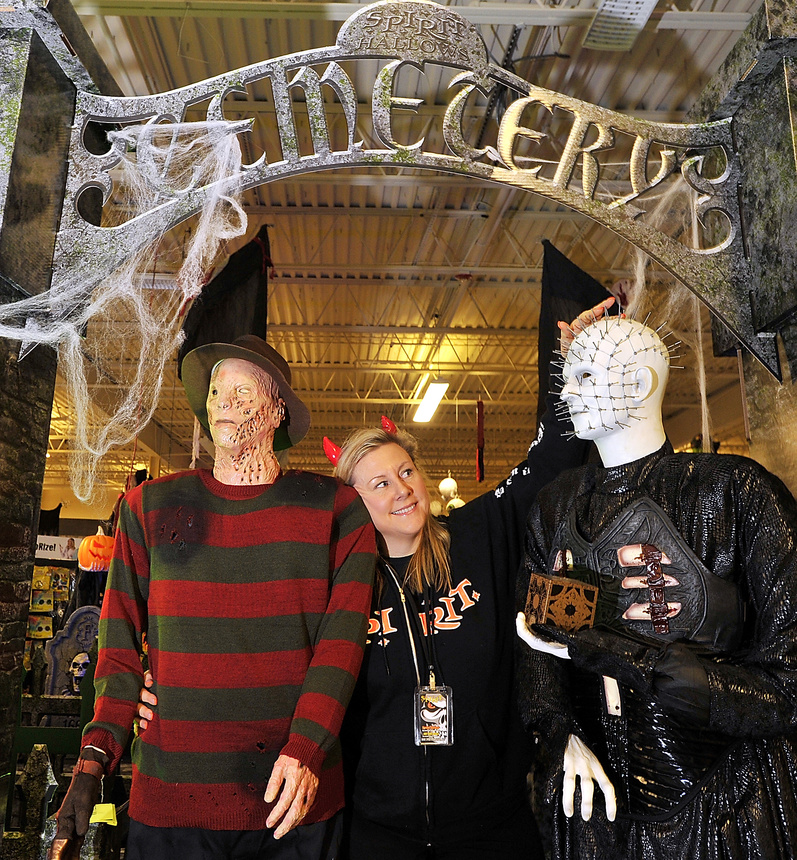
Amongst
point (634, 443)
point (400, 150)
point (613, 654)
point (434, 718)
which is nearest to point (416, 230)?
point (400, 150)

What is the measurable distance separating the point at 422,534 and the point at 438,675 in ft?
1.38

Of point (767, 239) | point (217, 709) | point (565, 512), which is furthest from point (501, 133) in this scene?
point (217, 709)

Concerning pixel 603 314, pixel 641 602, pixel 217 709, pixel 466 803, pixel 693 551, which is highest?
pixel 603 314

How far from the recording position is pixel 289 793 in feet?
5.44

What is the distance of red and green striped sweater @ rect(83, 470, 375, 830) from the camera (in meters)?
1.78

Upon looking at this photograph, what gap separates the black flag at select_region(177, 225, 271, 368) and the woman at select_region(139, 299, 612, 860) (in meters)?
1.19

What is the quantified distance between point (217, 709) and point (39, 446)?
100cm

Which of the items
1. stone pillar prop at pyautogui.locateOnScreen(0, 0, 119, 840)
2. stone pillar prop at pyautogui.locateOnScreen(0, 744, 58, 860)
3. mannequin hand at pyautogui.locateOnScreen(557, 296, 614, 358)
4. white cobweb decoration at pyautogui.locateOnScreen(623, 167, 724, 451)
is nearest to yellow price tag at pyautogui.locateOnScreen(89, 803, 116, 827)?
stone pillar prop at pyautogui.locateOnScreen(0, 0, 119, 840)

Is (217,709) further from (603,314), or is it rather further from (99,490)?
(603,314)

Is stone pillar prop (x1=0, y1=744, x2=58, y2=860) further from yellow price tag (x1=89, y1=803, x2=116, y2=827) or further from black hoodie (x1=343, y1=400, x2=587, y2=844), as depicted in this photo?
black hoodie (x1=343, y1=400, x2=587, y2=844)

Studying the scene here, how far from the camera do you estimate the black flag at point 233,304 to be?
347 cm

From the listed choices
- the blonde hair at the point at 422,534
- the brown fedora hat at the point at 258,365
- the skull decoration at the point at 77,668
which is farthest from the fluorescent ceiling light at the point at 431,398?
the brown fedora hat at the point at 258,365

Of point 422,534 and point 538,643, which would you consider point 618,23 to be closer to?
point 422,534

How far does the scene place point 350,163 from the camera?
7.83ft
